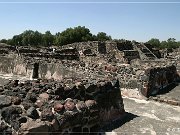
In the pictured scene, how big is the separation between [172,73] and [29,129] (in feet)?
35.3

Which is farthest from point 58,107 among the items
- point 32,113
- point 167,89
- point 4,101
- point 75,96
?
point 167,89

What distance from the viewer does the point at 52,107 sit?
5.74 m

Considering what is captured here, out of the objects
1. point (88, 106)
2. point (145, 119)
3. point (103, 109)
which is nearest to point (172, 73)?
point (145, 119)

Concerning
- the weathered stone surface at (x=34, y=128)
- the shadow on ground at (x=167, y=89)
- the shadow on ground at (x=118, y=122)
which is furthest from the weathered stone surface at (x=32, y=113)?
the shadow on ground at (x=167, y=89)

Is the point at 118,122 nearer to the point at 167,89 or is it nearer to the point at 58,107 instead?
the point at 58,107

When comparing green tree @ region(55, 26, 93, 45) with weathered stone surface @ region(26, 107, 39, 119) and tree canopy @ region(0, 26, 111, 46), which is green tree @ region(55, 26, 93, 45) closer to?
tree canopy @ region(0, 26, 111, 46)

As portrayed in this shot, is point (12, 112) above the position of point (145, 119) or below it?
above

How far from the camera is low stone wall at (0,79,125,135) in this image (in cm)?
504

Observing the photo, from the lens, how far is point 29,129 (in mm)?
4895

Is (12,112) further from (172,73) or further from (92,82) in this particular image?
(172,73)

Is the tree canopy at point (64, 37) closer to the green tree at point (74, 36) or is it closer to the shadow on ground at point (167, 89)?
the green tree at point (74, 36)

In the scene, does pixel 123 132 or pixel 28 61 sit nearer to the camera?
pixel 123 132

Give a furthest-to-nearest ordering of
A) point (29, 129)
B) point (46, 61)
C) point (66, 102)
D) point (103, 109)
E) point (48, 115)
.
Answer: point (46, 61) < point (103, 109) < point (66, 102) < point (48, 115) < point (29, 129)

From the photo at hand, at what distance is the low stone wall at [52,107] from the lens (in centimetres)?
504
